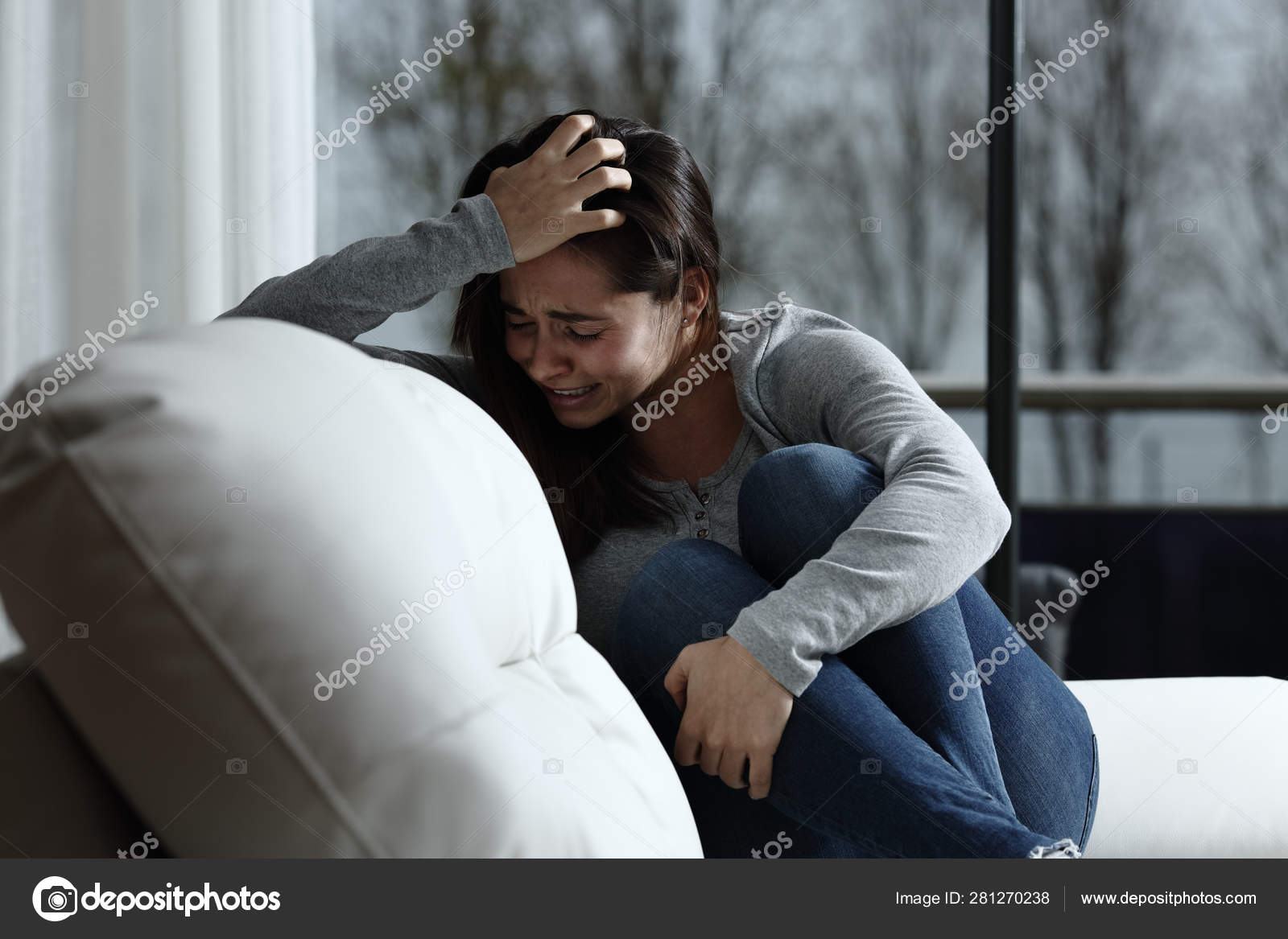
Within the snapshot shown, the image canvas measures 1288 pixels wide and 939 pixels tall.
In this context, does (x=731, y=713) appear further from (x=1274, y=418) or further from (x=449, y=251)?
(x=1274, y=418)

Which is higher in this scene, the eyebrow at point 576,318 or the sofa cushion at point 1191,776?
the eyebrow at point 576,318

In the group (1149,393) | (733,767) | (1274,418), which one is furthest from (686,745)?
(1274,418)

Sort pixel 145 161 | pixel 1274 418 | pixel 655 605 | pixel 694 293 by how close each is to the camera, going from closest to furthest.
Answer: pixel 655 605 → pixel 694 293 → pixel 145 161 → pixel 1274 418

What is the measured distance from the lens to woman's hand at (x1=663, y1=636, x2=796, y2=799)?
71 cm

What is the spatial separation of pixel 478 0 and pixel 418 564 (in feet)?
7.96

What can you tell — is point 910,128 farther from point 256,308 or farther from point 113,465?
point 113,465

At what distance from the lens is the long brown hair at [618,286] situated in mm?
1057

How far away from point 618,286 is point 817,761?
54 centimetres

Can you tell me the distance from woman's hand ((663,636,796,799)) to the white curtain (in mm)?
684

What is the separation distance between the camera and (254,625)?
1.42 feet

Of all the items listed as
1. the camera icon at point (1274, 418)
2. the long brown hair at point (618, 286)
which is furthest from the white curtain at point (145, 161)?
the camera icon at point (1274, 418)

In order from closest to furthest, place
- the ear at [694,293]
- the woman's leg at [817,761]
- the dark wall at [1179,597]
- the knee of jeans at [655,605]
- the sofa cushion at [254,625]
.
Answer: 1. the sofa cushion at [254,625]
2. the woman's leg at [817,761]
3. the knee of jeans at [655,605]
4. the ear at [694,293]
5. the dark wall at [1179,597]

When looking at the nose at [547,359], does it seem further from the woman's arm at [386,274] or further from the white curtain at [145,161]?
the white curtain at [145,161]
